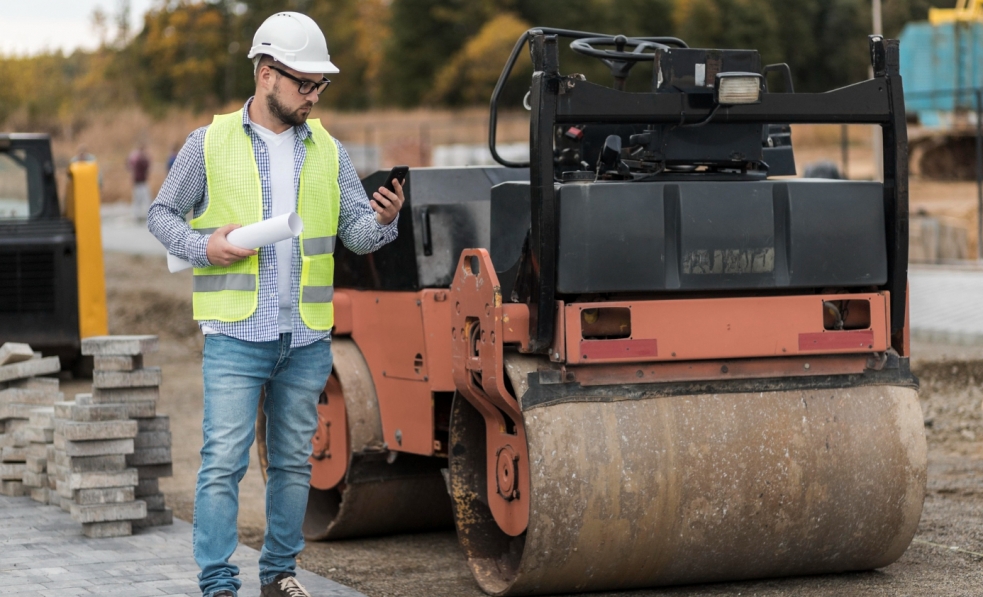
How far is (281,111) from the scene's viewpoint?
452 cm

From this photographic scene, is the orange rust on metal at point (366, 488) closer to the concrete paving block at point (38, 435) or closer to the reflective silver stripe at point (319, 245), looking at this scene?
the concrete paving block at point (38, 435)

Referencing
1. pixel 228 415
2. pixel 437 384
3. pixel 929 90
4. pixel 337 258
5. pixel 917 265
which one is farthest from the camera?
pixel 929 90

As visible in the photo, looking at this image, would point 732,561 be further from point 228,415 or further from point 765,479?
point 228,415

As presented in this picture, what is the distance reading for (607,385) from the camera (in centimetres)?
484

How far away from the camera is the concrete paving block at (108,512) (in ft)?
19.6

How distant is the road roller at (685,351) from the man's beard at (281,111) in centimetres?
80

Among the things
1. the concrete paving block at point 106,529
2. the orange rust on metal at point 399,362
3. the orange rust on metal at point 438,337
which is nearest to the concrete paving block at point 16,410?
the concrete paving block at point 106,529

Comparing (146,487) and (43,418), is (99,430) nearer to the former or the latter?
(146,487)

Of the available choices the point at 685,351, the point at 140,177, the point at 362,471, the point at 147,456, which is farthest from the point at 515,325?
the point at 140,177

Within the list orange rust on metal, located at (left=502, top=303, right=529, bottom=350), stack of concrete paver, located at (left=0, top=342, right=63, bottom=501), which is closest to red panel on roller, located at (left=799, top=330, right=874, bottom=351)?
orange rust on metal, located at (left=502, top=303, right=529, bottom=350)

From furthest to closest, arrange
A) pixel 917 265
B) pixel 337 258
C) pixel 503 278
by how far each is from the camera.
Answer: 1. pixel 917 265
2. pixel 337 258
3. pixel 503 278

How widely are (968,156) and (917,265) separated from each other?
13.2 metres

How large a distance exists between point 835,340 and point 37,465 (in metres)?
3.89

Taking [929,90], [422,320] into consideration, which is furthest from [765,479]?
[929,90]
